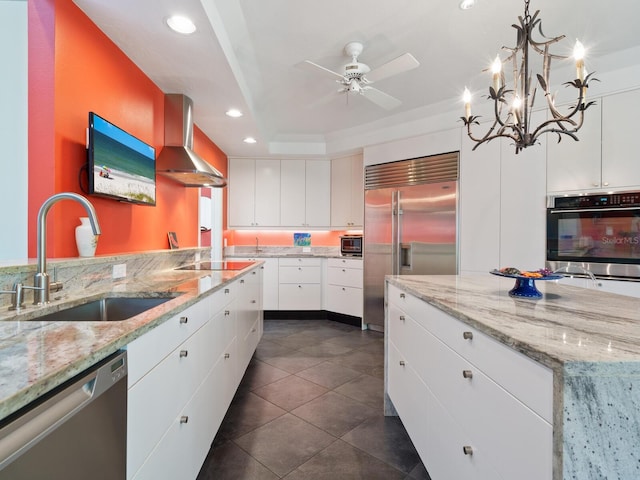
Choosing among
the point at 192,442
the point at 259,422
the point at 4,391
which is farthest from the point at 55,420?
the point at 259,422

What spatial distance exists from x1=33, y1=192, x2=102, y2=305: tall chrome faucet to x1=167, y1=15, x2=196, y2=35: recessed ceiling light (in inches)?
46.7

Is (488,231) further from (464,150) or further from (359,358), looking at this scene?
(359,358)

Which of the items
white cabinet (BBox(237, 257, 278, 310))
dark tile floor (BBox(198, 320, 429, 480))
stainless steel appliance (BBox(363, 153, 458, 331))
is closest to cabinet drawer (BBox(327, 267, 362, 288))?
stainless steel appliance (BBox(363, 153, 458, 331))

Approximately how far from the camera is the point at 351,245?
455 cm

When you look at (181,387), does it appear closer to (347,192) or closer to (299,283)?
(299,283)

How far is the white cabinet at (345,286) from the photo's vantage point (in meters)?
4.42

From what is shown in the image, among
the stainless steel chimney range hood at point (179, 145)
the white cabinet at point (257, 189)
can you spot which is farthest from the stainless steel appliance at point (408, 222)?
the stainless steel chimney range hood at point (179, 145)

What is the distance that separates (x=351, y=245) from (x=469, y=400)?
3.49 m

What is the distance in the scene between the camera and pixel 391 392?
6.81ft

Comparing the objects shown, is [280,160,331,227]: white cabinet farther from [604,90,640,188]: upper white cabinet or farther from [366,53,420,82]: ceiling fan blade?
[604,90,640,188]: upper white cabinet

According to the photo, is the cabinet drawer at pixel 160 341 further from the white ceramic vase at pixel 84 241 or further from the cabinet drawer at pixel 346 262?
the cabinet drawer at pixel 346 262

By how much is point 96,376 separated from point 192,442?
2.82ft

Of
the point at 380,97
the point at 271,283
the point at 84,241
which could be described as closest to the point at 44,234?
the point at 84,241

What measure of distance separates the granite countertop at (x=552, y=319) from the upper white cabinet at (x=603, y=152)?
63.8 inches
